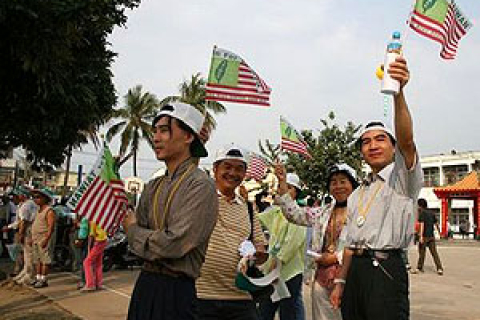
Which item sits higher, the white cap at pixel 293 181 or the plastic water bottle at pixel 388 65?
the plastic water bottle at pixel 388 65

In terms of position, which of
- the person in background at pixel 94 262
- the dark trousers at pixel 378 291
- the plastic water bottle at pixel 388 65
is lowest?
the person in background at pixel 94 262

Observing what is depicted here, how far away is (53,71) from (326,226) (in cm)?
454

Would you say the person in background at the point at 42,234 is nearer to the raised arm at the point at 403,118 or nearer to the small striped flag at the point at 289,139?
the small striped flag at the point at 289,139

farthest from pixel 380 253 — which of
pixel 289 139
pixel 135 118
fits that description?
pixel 135 118

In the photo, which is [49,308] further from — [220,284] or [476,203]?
[476,203]

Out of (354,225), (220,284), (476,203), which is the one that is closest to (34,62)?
(220,284)

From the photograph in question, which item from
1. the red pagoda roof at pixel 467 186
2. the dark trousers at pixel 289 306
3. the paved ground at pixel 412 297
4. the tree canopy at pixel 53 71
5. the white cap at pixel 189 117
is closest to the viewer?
the white cap at pixel 189 117

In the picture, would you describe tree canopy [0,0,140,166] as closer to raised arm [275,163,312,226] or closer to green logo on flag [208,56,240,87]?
green logo on flag [208,56,240,87]

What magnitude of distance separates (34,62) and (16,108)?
8.13ft

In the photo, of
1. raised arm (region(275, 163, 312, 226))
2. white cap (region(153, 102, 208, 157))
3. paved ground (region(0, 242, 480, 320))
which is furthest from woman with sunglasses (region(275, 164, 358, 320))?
paved ground (region(0, 242, 480, 320))

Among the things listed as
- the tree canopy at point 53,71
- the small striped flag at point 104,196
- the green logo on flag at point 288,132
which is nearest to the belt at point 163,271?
the small striped flag at point 104,196

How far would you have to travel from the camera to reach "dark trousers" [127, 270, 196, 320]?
2.56 m

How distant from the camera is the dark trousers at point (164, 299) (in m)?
2.56

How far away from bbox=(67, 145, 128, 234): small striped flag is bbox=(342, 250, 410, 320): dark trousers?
1474 mm
